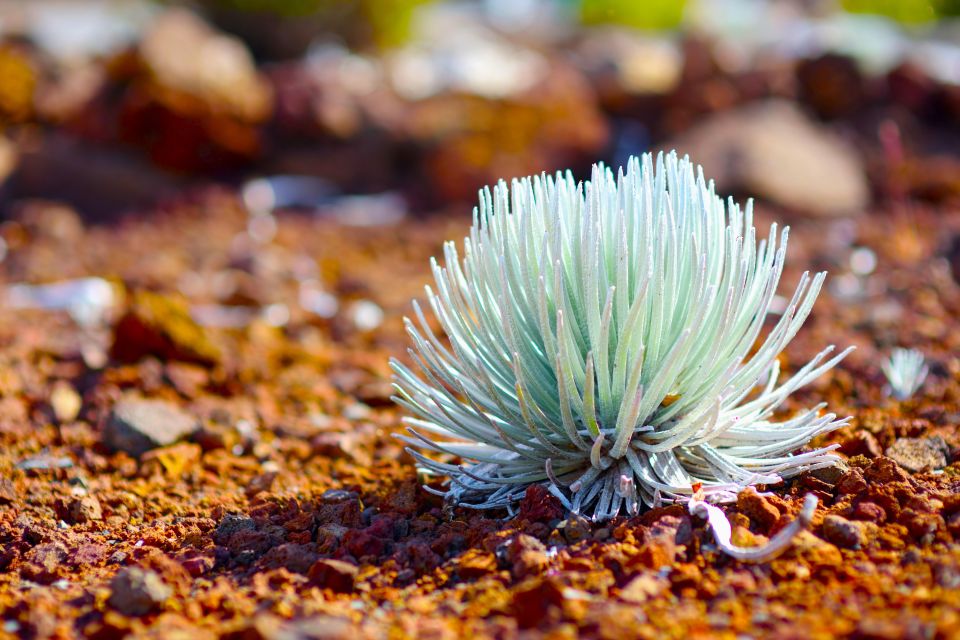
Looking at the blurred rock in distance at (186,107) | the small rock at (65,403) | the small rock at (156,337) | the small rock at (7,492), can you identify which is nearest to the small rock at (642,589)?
the small rock at (7,492)

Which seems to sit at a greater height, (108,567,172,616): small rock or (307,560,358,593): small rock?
(307,560,358,593): small rock

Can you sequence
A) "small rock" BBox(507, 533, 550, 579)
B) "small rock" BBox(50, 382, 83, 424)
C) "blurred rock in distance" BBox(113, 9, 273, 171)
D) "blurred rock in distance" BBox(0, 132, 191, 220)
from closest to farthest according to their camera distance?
"small rock" BBox(507, 533, 550, 579), "small rock" BBox(50, 382, 83, 424), "blurred rock in distance" BBox(0, 132, 191, 220), "blurred rock in distance" BBox(113, 9, 273, 171)

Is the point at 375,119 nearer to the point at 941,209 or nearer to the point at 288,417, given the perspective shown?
the point at 941,209

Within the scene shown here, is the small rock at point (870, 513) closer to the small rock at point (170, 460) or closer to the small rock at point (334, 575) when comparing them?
the small rock at point (334, 575)

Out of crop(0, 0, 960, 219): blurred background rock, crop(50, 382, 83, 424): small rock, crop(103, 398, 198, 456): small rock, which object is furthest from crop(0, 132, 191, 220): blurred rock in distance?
crop(103, 398, 198, 456): small rock

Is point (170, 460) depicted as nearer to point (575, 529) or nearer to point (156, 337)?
point (156, 337)

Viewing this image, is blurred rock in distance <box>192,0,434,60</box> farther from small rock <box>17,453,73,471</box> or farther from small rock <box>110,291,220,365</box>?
small rock <box>17,453,73,471</box>

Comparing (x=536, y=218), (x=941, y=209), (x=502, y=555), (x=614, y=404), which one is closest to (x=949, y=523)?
(x=614, y=404)
